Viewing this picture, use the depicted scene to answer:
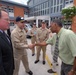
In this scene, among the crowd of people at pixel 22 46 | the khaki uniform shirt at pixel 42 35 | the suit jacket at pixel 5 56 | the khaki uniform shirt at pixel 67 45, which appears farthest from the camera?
the khaki uniform shirt at pixel 42 35

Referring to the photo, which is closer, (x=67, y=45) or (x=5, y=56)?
(x=5, y=56)

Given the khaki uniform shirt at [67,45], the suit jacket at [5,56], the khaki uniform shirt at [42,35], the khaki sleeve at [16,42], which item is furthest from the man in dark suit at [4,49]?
the khaki uniform shirt at [42,35]

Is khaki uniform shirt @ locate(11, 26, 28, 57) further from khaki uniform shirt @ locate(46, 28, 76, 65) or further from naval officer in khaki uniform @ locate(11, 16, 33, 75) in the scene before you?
khaki uniform shirt @ locate(46, 28, 76, 65)

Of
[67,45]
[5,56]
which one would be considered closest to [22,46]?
[67,45]

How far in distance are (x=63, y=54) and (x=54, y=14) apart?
2928cm

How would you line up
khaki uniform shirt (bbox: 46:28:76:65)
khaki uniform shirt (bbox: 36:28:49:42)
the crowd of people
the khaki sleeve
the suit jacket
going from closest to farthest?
the suit jacket < the crowd of people < khaki uniform shirt (bbox: 46:28:76:65) < the khaki sleeve < khaki uniform shirt (bbox: 36:28:49:42)

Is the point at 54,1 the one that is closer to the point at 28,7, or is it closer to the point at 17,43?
the point at 28,7

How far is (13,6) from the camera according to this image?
43.0m

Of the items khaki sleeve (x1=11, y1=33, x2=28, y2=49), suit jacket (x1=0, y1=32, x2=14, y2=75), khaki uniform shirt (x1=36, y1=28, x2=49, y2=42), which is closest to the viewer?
suit jacket (x1=0, y1=32, x2=14, y2=75)

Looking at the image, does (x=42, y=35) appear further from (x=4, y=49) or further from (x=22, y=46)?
(x=4, y=49)

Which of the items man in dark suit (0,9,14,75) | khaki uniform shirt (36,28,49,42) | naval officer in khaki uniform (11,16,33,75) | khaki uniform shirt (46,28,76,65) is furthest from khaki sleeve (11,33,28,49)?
khaki uniform shirt (36,28,49,42)

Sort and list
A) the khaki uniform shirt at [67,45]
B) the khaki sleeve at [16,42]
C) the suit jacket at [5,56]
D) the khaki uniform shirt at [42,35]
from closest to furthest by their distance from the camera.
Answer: the suit jacket at [5,56]
the khaki uniform shirt at [67,45]
the khaki sleeve at [16,42]
the khaki uniform shirt at [42,35]

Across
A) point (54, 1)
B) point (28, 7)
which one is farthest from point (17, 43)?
point (28, 7)

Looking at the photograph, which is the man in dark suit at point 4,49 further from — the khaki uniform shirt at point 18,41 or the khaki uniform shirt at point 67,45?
the khaki uniform shirt at point 18,41
